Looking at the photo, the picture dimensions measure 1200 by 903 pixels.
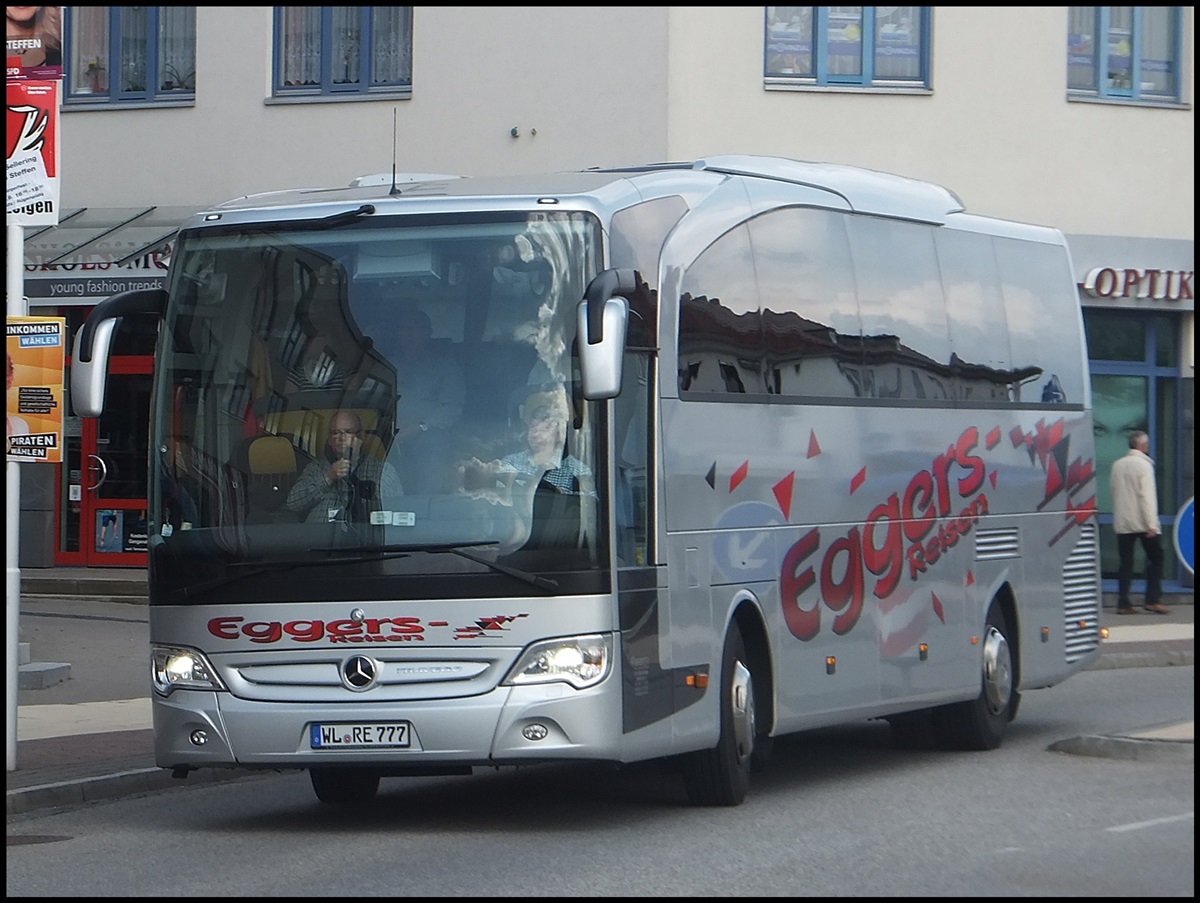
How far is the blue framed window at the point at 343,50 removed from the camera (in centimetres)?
2552

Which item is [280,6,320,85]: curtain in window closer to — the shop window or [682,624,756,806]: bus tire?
the shop window

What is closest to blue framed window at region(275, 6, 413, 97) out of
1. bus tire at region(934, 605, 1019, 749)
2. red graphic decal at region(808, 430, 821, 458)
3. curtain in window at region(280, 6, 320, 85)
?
curtain in window at region(280, 6, 320, 85)

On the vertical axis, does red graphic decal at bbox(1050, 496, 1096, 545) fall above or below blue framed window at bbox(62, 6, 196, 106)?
below

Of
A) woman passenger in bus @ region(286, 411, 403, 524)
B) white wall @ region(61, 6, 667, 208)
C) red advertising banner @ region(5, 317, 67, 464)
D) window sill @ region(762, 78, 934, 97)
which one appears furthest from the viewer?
window sill @ region(762, 78, 934, 97)

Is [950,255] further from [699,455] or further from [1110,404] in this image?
[1110,404]

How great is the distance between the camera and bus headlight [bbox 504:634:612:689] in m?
9.93

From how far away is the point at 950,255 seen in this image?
1403cm

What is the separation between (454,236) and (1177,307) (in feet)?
60.3

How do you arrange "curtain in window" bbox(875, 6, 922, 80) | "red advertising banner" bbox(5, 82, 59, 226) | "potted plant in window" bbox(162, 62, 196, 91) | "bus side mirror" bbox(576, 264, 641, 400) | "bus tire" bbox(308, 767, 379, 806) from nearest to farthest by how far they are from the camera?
"bus side mirror" bbox(576, 264, 641, 400)
"bus tire" bbox(308, 767, 379, 806)
"red advertising banner" bbox(5, 82, 59, 226)
"curtain in window" bbox(875, 6, 922, 80)
"potted plant in window" bbox(162, 62, 196, 91)

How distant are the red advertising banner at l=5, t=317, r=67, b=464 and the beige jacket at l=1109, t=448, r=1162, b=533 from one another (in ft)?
48.2

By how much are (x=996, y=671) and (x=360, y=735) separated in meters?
5.61

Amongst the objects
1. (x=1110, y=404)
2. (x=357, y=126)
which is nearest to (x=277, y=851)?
(x=357, y=126)

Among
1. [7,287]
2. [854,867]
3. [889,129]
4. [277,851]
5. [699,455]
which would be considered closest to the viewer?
[854,867]

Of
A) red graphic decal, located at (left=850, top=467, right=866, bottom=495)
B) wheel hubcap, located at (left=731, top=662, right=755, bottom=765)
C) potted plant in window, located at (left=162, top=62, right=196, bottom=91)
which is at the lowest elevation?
wheel hubcap, located at (left=731, top=662, right=755, bottom=765)
